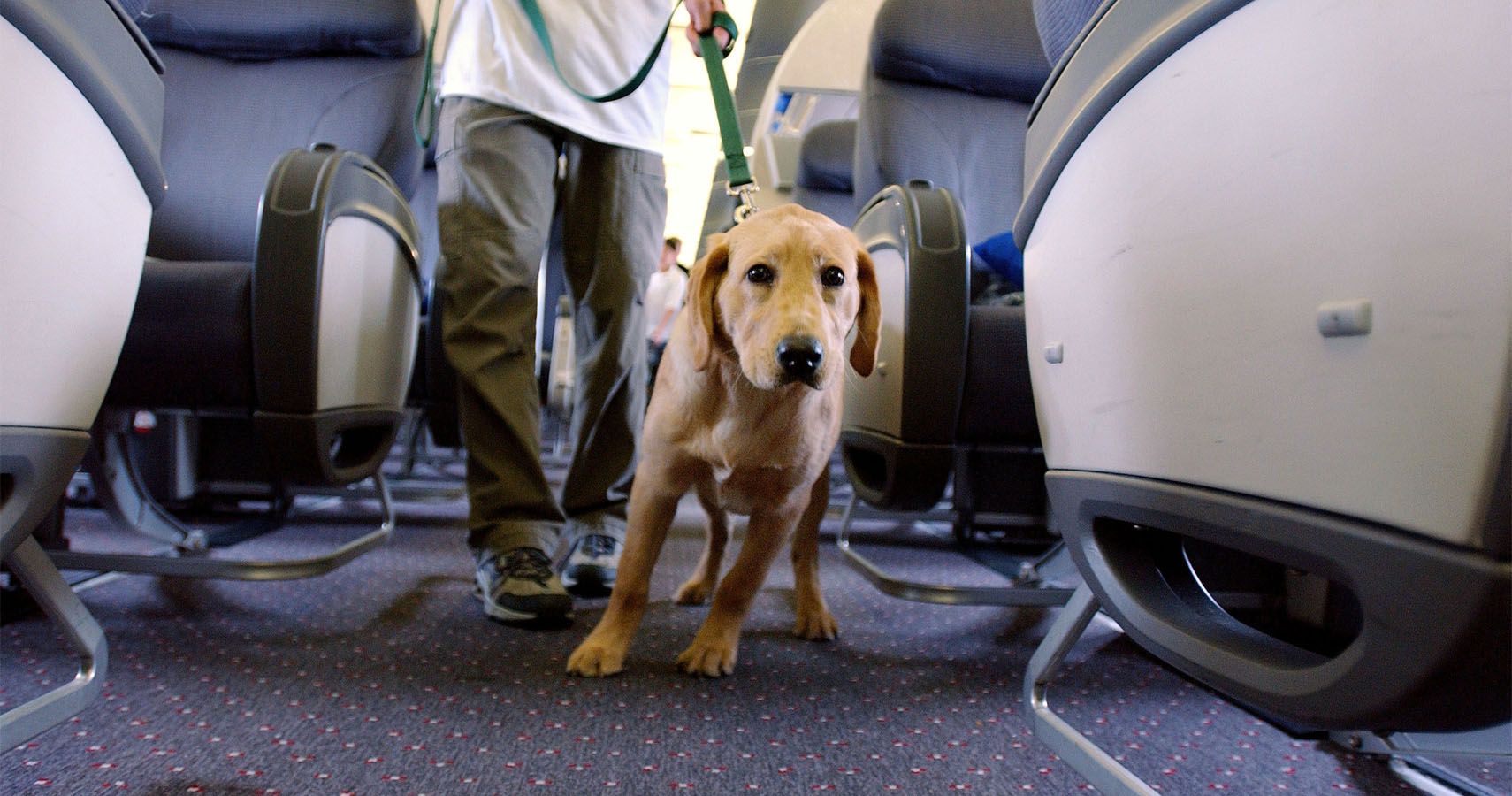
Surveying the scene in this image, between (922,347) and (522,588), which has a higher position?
(922,347)

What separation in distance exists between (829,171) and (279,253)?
Answer: 2.66 meters

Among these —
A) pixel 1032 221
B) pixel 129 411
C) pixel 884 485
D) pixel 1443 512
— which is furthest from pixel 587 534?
pixel 1443 512

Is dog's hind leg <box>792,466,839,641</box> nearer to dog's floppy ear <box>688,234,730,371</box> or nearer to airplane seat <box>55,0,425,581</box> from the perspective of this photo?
dog's floppy ear <box>688,234,730,371</box>

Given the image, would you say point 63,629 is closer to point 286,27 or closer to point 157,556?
point 157,556

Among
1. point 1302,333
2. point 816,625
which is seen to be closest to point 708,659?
point 816,625

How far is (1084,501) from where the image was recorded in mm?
771

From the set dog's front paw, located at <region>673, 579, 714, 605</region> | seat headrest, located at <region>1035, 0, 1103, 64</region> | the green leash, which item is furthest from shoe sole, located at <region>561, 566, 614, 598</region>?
seat headrest, located at <region>1035, 0, 1103, 64</region>

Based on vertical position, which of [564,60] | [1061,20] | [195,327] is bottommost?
[195,327]

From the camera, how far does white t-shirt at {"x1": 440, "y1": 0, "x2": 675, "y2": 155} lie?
1.65 metres

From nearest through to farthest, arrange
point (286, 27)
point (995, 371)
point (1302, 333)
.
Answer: point (1302, 333) → point (995, 371) → point (286, 27)

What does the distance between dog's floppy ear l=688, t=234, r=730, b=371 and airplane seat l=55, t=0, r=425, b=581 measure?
2.36ft

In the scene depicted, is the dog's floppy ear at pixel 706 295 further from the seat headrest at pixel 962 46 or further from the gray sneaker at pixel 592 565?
the seat headrest at pixel 962 46

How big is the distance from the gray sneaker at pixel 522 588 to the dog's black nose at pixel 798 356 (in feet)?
2.46

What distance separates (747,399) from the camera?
4.05ft
